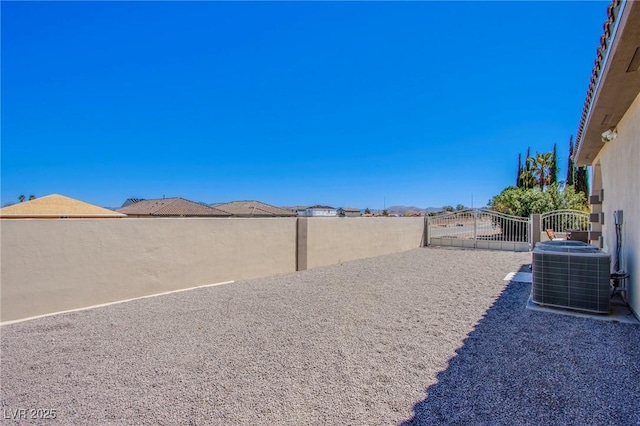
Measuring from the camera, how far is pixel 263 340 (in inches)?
179

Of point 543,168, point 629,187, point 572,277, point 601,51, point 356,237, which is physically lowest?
point 572,277

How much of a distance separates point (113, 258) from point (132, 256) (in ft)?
1.22

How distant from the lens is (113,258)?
6.79 m

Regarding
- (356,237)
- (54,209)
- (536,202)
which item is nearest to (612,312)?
(356,237)

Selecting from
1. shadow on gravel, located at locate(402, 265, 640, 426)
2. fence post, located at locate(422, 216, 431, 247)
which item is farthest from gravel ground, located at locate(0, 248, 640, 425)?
fence post, located at locate(422, 216, 431, 247)

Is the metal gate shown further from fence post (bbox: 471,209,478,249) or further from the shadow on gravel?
the shadow on gravel

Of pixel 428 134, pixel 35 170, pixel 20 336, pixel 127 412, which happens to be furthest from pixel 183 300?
pixel 35 170

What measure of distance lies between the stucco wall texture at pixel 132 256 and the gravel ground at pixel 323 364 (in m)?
0.60

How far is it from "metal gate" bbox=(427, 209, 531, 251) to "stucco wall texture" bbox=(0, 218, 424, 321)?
30.0 ft

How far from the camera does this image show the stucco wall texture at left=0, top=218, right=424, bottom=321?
574 cm

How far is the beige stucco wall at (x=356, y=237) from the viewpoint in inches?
449

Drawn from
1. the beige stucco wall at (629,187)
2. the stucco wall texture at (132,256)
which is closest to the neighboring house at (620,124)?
the beige stucco wall at (629,187)

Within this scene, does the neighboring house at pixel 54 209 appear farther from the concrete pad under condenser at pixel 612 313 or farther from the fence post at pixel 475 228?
the fence post at pixel 475 228

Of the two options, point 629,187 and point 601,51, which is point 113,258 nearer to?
point 601,51
